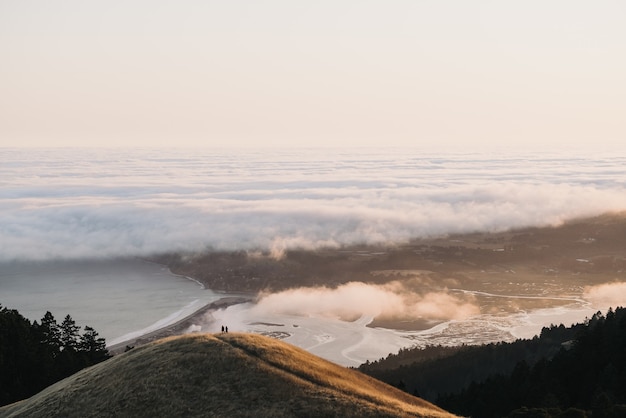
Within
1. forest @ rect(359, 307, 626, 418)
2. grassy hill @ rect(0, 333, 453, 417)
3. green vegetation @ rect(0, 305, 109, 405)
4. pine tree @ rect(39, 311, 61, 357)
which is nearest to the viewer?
grassy hill @ rect(0, 333, 453, 417)

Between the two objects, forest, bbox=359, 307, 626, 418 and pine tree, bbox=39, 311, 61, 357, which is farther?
pine tree, bbox=39, 311, 61, 357

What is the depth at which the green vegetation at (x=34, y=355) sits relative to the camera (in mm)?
80250

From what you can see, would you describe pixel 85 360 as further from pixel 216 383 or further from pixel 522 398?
pixel 522 398

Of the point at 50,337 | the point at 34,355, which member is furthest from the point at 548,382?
the point at 50,337

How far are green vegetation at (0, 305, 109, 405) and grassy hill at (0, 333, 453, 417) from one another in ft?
81.5

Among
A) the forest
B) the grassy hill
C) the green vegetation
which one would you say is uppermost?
the grassy hill

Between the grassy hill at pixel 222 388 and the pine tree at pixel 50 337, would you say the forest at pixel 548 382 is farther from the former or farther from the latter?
the pine tree at pixel 50 337

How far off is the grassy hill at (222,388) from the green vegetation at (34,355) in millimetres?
24840

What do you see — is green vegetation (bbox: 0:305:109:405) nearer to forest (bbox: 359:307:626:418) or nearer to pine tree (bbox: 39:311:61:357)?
pine tree (bbox: 39:311:61:357)

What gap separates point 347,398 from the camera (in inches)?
1804

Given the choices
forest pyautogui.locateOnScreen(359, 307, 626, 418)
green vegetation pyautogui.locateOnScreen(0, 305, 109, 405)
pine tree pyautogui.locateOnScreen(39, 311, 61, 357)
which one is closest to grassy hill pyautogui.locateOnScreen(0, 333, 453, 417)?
forest pyautogui.locateOnScreen(359, 307, 626, 418)

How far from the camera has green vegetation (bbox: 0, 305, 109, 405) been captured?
80250mm

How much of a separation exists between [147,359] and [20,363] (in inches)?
1479

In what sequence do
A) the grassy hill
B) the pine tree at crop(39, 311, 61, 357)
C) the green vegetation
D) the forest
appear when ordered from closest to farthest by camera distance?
the grassy hill, the forest, the green vegetation, the pine tree at crop(39, 311, 61, 357)
